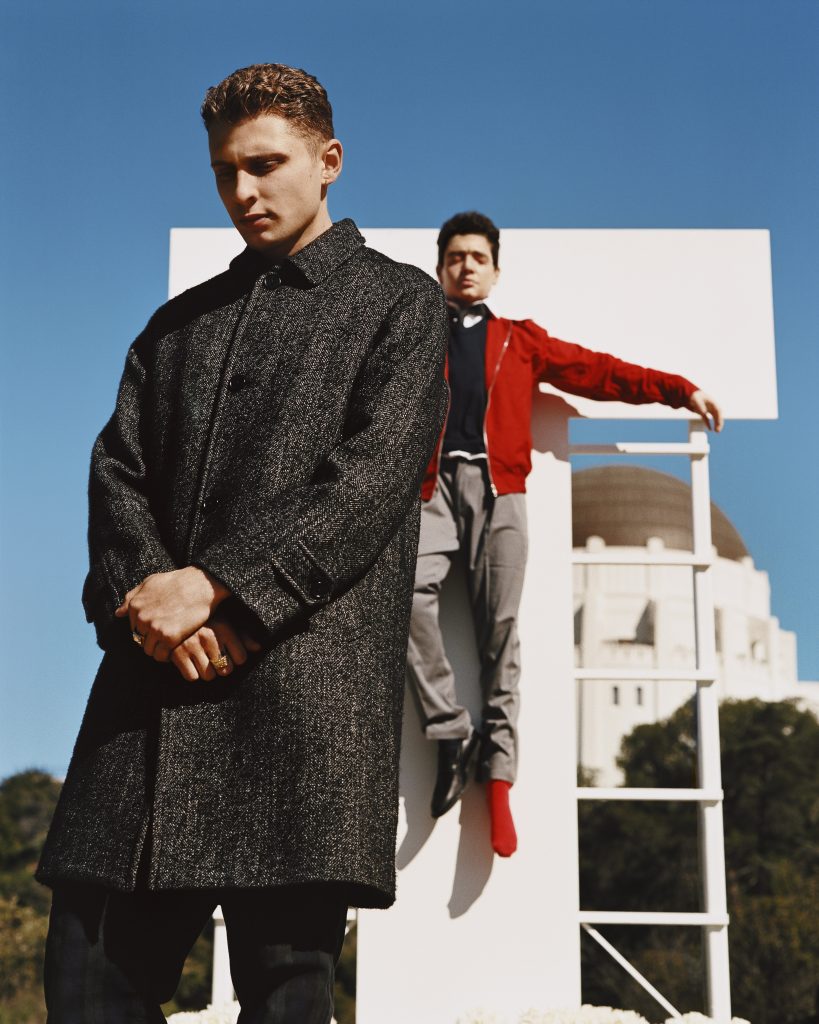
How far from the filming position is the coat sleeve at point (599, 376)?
5.36 meters

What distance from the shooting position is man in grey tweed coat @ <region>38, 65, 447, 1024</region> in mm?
1731

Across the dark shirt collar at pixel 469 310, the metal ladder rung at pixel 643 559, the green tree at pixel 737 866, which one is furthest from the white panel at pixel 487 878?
the green tree at pixel 737 866

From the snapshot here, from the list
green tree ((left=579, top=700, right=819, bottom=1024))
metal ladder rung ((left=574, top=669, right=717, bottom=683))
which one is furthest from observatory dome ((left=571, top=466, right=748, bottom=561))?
metal ladder rung ((left=574, top=669, right=717, bottom=683))

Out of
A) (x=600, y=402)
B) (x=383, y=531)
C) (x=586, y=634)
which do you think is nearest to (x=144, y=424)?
(x=383, y=531)

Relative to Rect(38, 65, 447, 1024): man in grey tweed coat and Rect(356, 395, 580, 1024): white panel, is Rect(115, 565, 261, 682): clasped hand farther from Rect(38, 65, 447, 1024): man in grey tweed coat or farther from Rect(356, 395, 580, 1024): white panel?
Rect(356, 395, 580, 1024): white panel

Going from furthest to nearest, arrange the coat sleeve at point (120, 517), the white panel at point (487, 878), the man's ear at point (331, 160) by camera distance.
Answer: the white panel at point (487, 878) → the man's ear at point (331, 160) → the coat sleeve at point (120, 517)

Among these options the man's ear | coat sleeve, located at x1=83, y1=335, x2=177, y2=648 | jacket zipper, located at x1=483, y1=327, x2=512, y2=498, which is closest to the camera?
coat sleeve, located at x1=83, y1=335, x2=177, y2=648

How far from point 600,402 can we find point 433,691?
1.50m

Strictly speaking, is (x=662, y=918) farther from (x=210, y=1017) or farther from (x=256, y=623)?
(x=256, y=623)

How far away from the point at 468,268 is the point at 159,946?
3946mm

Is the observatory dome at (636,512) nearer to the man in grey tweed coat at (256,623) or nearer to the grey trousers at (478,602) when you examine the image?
the grey trousers at (478,602)

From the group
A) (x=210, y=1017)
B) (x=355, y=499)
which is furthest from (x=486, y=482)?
(x=355, y=499)

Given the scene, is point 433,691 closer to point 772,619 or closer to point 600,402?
point 600,402

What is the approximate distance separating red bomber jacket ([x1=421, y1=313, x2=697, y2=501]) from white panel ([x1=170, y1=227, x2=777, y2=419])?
387mm
